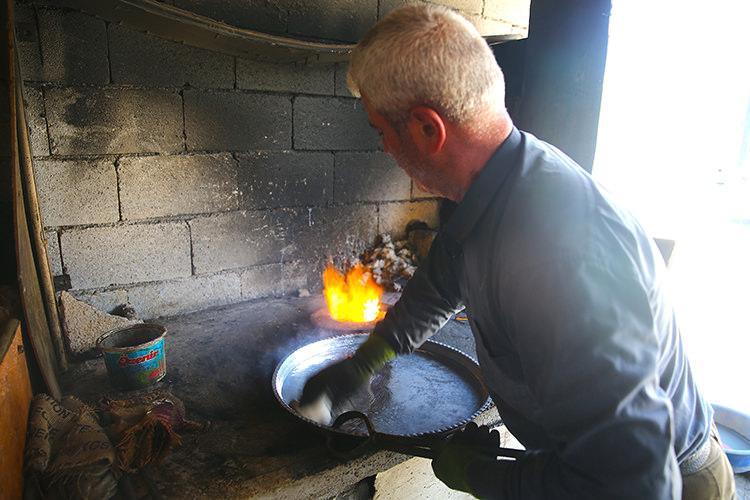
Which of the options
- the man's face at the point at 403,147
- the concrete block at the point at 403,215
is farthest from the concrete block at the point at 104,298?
the man's face at the point at 403,147

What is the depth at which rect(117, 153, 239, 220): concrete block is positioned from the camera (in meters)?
2.83

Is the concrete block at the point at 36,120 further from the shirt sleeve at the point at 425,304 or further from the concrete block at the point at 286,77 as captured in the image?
the shirt sleeve at the point at 425,304

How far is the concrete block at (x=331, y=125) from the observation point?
3357 mm

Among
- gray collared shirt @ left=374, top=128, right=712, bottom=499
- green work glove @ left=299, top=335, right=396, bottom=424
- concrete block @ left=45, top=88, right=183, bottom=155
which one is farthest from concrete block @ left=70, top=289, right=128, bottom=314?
gray collared shirt @ left=374, top=128, right=712, bottom=499

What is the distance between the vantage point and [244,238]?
3309mm

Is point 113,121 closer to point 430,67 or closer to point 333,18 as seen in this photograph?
point 333,18

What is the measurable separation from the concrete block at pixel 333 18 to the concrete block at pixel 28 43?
1376 millimetres

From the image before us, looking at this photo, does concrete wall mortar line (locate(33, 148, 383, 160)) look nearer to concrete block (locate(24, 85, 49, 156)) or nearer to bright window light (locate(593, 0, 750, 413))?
concrete block (locate(24, 85, 49, 156))

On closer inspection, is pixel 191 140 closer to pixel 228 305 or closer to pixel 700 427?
pixel 228 305

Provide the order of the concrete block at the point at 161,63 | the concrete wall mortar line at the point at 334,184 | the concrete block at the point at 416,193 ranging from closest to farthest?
the concrete block at the point at 161,63
the concrete wall mortar line at the point at 334,184
the concrete block at the point at 416,193

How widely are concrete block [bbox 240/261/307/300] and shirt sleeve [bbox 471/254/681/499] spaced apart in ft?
8.38

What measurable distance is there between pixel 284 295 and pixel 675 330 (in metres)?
2.67

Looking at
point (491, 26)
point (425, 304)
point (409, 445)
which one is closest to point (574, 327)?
point (409, 445)

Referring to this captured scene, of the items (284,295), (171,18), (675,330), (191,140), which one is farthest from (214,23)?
(675,330)
